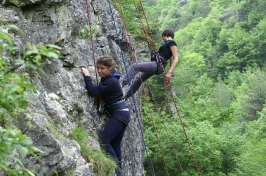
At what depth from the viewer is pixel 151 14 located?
81.4ft

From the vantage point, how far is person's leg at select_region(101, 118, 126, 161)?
5.98 metres

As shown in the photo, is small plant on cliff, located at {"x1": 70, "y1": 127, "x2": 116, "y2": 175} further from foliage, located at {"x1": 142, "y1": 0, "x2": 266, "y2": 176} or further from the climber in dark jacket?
foliage, located at {"x1": 142, "y1": 0, "x2": 266, "y2": 176}

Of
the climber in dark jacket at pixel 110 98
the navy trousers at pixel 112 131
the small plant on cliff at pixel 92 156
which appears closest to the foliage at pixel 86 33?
the climber in dark jacket at pixel 110 98

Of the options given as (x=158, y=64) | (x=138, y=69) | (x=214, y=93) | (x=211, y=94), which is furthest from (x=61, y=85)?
(x=214, y=93)

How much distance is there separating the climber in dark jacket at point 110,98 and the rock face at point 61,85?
0.55ft

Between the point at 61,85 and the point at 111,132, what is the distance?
1.11 metres

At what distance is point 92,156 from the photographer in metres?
5.14

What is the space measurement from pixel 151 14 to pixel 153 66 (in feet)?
59.3

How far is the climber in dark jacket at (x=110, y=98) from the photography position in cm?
586

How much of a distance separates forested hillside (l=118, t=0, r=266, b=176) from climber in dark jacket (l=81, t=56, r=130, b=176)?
137 centimetres

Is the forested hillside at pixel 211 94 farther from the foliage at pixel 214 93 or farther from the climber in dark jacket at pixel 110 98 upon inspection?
the climber in dark jacket at pixel 110 98

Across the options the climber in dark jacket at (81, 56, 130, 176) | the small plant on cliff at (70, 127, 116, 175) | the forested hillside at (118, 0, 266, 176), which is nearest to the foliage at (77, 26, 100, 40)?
the climber in dark jacket at (81, 56, 130, 176)

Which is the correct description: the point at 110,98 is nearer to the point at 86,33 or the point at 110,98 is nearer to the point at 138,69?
the point at 138,69

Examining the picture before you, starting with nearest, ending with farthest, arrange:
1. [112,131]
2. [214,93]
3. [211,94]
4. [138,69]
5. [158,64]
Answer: [112,131], [138,69], [158,64], [211,94], [214,93]
